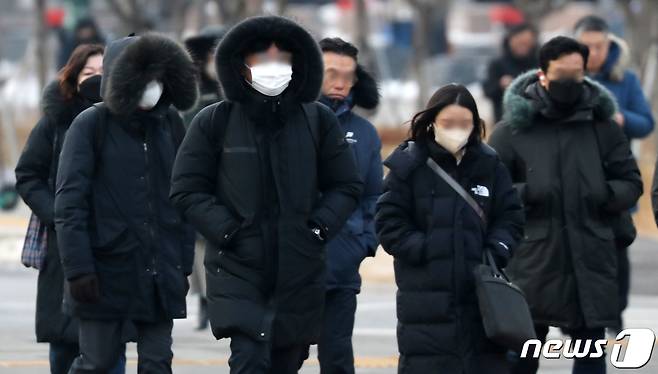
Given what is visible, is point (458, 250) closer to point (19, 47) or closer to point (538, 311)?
point (538, 311)

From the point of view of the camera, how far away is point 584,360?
9.33 metres

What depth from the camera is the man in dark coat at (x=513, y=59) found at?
51.4 ft

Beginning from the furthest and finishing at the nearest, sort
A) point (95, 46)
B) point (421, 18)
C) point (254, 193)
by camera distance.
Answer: point (421, 18) → point (95, 46) → point (254, 193)

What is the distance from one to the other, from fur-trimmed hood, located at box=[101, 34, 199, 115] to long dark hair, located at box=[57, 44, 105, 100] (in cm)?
71

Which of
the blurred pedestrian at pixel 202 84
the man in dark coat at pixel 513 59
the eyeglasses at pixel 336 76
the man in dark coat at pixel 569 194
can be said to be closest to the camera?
the man in dark coat at pixel 569 194

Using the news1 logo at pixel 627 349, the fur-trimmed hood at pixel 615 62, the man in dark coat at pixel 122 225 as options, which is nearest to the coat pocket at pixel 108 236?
the man in dark coat at pixel 122 225

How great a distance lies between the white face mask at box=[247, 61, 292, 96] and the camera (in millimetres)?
7754

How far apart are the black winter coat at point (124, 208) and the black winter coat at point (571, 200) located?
1.84 meters

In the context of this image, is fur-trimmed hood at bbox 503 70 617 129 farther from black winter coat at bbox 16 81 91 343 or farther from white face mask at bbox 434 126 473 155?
black winter coat at bbox 16 81 91 343

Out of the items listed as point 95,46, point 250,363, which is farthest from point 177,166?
point 95,46

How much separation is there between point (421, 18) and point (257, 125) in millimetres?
24336

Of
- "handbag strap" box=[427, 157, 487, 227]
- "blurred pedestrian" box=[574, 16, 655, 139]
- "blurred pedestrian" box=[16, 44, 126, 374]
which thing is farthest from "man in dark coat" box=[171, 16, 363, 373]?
"blurred pedestrian" box=[574, 16, 655, 139]

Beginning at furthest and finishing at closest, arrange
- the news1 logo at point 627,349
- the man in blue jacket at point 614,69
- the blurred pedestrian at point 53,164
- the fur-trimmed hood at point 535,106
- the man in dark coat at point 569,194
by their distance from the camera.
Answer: the man in blue jacket at point 614,69
the news1 logo at point 627,349
the fur-trimmed hood at point 535,106
the man in dark coat at point 569,194
the blurred pedestrian at point 53,164

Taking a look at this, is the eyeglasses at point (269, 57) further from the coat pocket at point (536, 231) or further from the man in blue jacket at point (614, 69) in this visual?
the man in blue jacket at point (614, 69)
